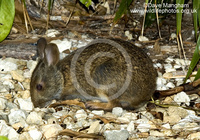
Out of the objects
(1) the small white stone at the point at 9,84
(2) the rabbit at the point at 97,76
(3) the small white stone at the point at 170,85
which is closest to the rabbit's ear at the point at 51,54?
(2) the rabbit at the point at 97,76

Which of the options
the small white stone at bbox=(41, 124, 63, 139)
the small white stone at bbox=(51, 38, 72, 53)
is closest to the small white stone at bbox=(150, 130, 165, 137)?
the small white stone at bbox=(41, 124, 63, 139)

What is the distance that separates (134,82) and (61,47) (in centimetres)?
186

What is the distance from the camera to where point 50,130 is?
13.9 feet

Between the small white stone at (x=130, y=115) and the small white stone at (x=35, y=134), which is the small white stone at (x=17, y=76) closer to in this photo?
the small white stone at (x=35, y=134)

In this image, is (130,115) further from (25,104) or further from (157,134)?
(25,104)

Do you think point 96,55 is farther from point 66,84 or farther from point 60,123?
point 60,123

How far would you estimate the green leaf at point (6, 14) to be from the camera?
520 cm

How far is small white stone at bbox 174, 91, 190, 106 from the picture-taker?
16.8 feet

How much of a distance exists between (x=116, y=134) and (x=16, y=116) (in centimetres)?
129

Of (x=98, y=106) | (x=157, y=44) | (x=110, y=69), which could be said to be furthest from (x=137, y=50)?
(x=157, y=44)

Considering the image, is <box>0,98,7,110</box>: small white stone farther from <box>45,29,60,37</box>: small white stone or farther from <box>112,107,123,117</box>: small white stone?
<box>45,29,60,37</box>: small white stone

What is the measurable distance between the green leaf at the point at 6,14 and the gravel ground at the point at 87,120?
653 mm

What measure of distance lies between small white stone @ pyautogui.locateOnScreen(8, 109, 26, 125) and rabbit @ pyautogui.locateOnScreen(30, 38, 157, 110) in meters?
0.35

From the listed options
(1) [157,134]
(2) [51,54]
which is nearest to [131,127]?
(1) [157,134]
